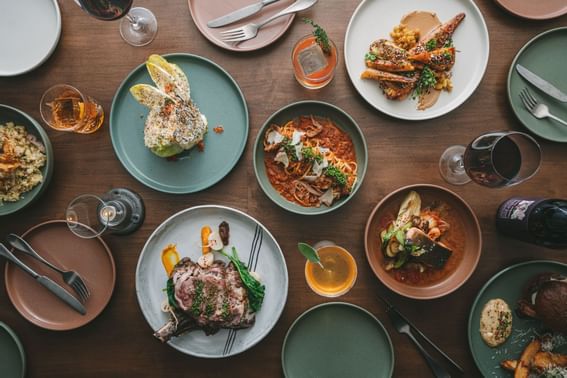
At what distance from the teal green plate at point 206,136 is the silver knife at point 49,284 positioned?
0.71 metres

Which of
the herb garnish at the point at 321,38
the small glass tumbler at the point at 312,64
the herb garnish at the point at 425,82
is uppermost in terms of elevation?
the herb garnish at the point at 321,38

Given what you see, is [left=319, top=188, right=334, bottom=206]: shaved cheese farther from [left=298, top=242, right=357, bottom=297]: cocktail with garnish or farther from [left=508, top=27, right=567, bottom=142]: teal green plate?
[left=508, top=27, right=567, bottom=142]: teal green plate

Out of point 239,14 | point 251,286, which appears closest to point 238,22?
point 239,14

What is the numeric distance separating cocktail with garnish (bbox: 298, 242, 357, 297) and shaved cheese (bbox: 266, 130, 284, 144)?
1.90 ft

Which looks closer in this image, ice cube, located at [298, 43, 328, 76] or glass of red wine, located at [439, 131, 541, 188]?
glass of red wine, located at [439, 131, 541, 188]

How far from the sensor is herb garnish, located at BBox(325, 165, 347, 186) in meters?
2.14

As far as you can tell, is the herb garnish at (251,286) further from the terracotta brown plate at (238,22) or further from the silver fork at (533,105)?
the silver fork at (533,105)

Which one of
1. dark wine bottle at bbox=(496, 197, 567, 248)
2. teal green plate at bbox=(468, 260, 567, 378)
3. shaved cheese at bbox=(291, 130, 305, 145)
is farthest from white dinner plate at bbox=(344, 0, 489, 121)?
teal green plate at bbox=(468, 260, 567, 378)

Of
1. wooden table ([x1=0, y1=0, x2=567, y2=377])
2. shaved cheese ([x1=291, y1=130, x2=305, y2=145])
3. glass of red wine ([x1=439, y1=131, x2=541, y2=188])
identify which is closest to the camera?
glass of red wine ([x1=439, y1=131, x2=541, y2=188])

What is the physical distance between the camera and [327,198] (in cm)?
221

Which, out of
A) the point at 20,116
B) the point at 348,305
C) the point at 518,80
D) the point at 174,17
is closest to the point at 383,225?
the point at 348,305

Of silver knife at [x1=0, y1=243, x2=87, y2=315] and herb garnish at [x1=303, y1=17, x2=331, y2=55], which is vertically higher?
herb garnish at [x1=303, y1=17, x2=331, y2=55]

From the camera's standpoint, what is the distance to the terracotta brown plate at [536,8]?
223 cm

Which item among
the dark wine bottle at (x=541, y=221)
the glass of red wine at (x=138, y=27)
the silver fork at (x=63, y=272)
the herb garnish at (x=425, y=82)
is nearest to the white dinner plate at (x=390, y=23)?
the herb garnish at (x=425, y=82)
